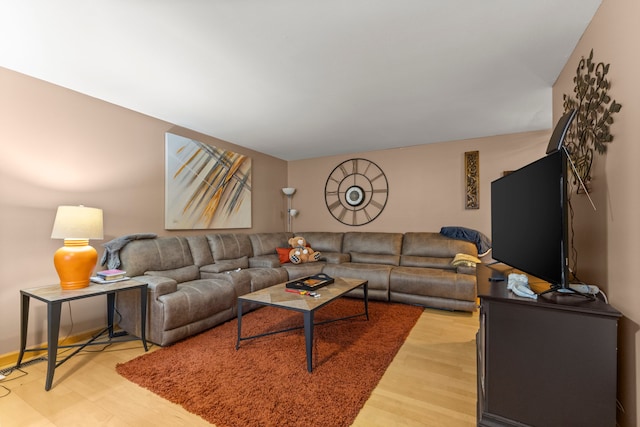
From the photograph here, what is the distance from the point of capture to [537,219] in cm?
150

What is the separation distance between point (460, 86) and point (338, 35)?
4.38 ft

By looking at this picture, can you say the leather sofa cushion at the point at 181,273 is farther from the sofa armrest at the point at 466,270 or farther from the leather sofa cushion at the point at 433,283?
the sofa armrest at the point at 466,270

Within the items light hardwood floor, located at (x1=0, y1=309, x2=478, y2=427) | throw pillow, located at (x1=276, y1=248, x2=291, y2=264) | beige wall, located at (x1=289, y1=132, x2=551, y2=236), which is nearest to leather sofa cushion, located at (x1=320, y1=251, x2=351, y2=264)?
throw pillow, located at (x1=276, y1=248, x2=291, y2=264)

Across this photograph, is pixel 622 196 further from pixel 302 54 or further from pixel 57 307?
pixel 57 307

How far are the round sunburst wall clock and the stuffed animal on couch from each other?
100 centimetres

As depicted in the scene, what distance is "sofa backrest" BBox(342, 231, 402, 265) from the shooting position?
4.19 meters

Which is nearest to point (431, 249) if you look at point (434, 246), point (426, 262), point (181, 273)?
point (434, 246)

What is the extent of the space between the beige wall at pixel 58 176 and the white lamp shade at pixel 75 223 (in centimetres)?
50

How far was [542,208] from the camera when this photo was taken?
1.44 meters

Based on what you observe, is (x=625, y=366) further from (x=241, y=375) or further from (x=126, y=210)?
(x=126, y=210)

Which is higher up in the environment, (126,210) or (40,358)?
(126,210)

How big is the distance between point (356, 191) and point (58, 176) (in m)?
3.86

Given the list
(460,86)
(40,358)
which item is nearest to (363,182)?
(460,86)

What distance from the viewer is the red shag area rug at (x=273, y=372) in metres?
1.56
